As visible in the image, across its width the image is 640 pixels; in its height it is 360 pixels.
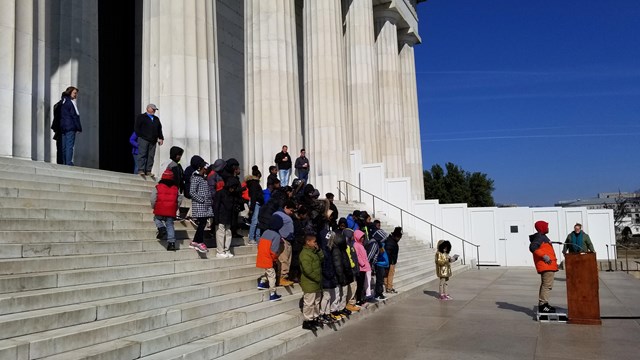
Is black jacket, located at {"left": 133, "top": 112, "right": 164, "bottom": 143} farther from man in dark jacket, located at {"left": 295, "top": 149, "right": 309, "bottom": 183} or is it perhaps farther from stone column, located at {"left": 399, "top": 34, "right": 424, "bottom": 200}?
stone column, located at {"left": 399, "top": 34, "right": 424, "bottom": 200}

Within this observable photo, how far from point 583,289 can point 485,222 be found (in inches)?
614

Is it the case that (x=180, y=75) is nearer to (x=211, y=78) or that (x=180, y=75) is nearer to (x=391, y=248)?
(x=211, y=78)

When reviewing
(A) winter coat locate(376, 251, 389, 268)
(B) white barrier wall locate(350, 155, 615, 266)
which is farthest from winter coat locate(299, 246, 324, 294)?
(B) white barrier wall locate(350, 155, 615, 266)

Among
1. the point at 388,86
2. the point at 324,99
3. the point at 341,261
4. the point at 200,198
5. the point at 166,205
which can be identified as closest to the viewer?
the point at 166,205

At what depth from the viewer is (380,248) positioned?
1088 centimetres

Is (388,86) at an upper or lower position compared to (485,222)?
upper

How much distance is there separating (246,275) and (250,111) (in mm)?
9850

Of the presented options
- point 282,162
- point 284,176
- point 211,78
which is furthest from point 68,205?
point 284,176

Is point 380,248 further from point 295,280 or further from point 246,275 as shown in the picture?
point 246,275

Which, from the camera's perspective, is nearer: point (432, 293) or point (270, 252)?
point (270, 252)

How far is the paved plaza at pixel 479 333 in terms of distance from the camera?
21.8 ft

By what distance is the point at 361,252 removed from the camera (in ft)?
32.1

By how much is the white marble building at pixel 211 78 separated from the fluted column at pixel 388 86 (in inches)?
2.3

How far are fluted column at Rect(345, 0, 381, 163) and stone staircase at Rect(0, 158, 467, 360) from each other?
52.1 ft
